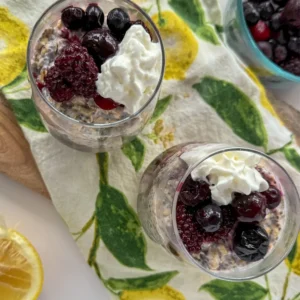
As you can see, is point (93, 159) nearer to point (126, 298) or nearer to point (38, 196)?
point (38, 196)

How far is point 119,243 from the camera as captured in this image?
1.05 meters

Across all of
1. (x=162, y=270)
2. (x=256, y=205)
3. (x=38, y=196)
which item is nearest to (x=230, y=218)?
(x=256, y=205)

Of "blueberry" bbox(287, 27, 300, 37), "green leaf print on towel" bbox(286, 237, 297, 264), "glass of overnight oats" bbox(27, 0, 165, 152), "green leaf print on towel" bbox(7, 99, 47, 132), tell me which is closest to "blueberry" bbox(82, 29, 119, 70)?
"glass of overnight oats" bbox(27, 0, 165, 152)

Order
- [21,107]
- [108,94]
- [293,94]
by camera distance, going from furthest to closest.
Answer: [293,94] < [21,107] < [108,94]

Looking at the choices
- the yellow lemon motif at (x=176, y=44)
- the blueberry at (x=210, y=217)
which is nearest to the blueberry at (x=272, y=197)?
the blueberry at (x=210, y=217)

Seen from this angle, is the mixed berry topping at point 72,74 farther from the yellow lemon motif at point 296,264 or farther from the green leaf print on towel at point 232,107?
the yellow lemon motif at point 296,264

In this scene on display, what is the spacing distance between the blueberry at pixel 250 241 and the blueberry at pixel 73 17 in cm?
44

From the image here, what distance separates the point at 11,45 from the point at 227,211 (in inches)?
21.4

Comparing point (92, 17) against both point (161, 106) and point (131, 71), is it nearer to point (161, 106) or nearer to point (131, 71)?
point (131, 71)

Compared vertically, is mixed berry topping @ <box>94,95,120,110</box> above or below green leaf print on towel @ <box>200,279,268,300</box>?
above

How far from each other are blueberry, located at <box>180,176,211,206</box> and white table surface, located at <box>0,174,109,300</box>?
316mm

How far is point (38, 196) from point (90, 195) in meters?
0.11

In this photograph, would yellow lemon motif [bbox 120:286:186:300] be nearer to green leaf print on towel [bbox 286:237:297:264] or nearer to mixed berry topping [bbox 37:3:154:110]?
green leaf print on towel [bbox 286:237:297:264]

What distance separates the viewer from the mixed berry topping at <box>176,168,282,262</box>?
85 centimetres
